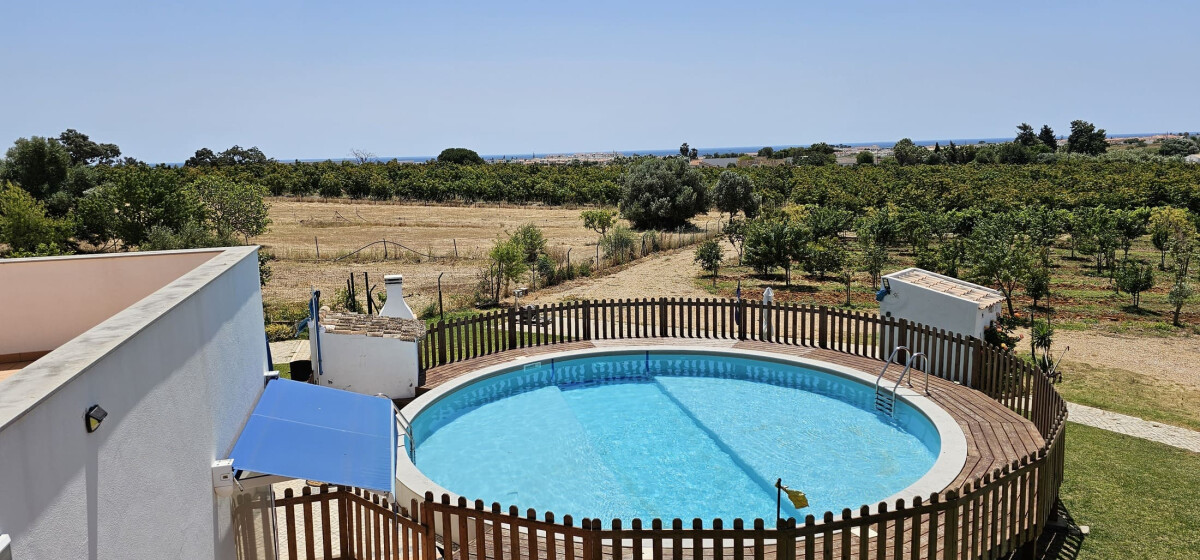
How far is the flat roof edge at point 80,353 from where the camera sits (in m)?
3.50

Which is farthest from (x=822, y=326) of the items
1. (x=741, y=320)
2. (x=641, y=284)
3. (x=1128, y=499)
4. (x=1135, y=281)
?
(x=1135, y=281)

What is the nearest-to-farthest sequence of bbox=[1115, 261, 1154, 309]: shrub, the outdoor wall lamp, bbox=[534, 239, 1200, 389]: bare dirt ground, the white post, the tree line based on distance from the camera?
the outdoor wall lamp < bbox=[534, 239, 1200, 389]: bare dirt ground < the white post < bbox=[1115, 261, 1154, 309]: shrub < the tree line

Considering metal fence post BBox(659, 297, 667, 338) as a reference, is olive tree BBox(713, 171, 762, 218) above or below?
above

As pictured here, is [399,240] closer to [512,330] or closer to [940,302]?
[512,330]

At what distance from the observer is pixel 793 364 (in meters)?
14.9

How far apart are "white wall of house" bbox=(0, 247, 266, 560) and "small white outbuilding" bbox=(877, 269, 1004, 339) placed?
11.7 metres

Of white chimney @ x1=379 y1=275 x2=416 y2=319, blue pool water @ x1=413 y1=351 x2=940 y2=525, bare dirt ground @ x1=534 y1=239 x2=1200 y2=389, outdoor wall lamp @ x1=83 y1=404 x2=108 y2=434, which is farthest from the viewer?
bare dirt ground @ x1=534 y1=239 x2=1200 y2=389

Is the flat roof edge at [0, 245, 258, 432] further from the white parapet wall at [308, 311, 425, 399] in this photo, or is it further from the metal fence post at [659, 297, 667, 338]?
the metal fence post at [659, 297, 667, 338]

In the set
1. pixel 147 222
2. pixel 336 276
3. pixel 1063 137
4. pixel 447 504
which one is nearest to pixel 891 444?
pixel 447 504

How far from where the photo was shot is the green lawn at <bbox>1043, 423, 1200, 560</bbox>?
838cm

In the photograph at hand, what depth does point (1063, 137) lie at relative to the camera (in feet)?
520

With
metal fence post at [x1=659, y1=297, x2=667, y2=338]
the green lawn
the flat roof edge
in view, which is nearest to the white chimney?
metal fence post at [x1=659, y1=297, x2=667, y2=338]

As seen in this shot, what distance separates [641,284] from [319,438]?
18.8m

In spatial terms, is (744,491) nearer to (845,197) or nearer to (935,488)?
(935,488)
